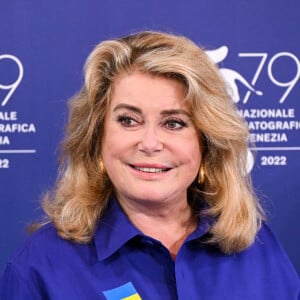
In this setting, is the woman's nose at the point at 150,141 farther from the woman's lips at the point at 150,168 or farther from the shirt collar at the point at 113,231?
the shirt collar at the point at 113,231

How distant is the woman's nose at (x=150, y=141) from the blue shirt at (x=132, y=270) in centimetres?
18

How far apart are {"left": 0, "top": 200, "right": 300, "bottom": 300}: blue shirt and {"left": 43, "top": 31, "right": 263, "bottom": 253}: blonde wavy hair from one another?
0.03 m

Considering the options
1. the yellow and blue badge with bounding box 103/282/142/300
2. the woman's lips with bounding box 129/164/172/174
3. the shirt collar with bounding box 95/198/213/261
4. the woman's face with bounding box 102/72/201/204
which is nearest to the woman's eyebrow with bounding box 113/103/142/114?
the woman's face with bounding box 102/72/201/204

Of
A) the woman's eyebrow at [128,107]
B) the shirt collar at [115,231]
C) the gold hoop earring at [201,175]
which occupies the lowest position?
the shirt collar at [115,231]

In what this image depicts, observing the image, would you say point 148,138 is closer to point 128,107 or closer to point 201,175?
point 128,107

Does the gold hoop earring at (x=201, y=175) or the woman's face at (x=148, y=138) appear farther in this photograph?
the gold hoop earring at (x=201, y=175)

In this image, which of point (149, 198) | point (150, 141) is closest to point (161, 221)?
point (149, 198)

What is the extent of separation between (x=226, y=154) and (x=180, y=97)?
8.1 inches

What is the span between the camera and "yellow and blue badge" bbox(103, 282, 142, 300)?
128cm

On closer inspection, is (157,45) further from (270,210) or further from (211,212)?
(270,210)

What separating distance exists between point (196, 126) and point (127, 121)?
144mm

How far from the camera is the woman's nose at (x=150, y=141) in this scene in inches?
50.8

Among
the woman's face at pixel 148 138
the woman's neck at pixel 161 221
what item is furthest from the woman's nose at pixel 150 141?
the woman's neck at pixel 161 221

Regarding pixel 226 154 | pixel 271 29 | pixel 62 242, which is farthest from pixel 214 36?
pixel 62 242
